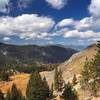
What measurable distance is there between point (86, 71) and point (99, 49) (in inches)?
1488

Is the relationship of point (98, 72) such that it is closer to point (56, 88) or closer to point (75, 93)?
point (75, 93)

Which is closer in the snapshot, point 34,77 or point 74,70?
point 34,77

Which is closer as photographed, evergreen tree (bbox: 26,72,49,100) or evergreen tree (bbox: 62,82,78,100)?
evergreen tree (bbox: 26,72,49,100)

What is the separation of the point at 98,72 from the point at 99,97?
3557 centimetres

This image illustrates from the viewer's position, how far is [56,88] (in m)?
165

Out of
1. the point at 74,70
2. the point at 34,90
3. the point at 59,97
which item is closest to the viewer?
the point at 34,90

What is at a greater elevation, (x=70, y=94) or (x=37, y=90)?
(x=37, y=90)

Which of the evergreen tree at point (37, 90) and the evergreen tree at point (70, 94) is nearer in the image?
the evergreen tree at point (37, 90)

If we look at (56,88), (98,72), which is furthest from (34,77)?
(56,88)

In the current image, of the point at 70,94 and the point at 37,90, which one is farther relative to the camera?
the point at 70,94

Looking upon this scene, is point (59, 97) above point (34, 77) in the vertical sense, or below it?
below

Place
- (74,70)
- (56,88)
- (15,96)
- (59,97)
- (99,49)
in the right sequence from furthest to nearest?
(74,70), (56,88), (59,97), (15,96), (99,49)

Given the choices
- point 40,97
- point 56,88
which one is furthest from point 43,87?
point 56,88

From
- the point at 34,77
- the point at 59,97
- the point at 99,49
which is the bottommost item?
the point at 59,97
